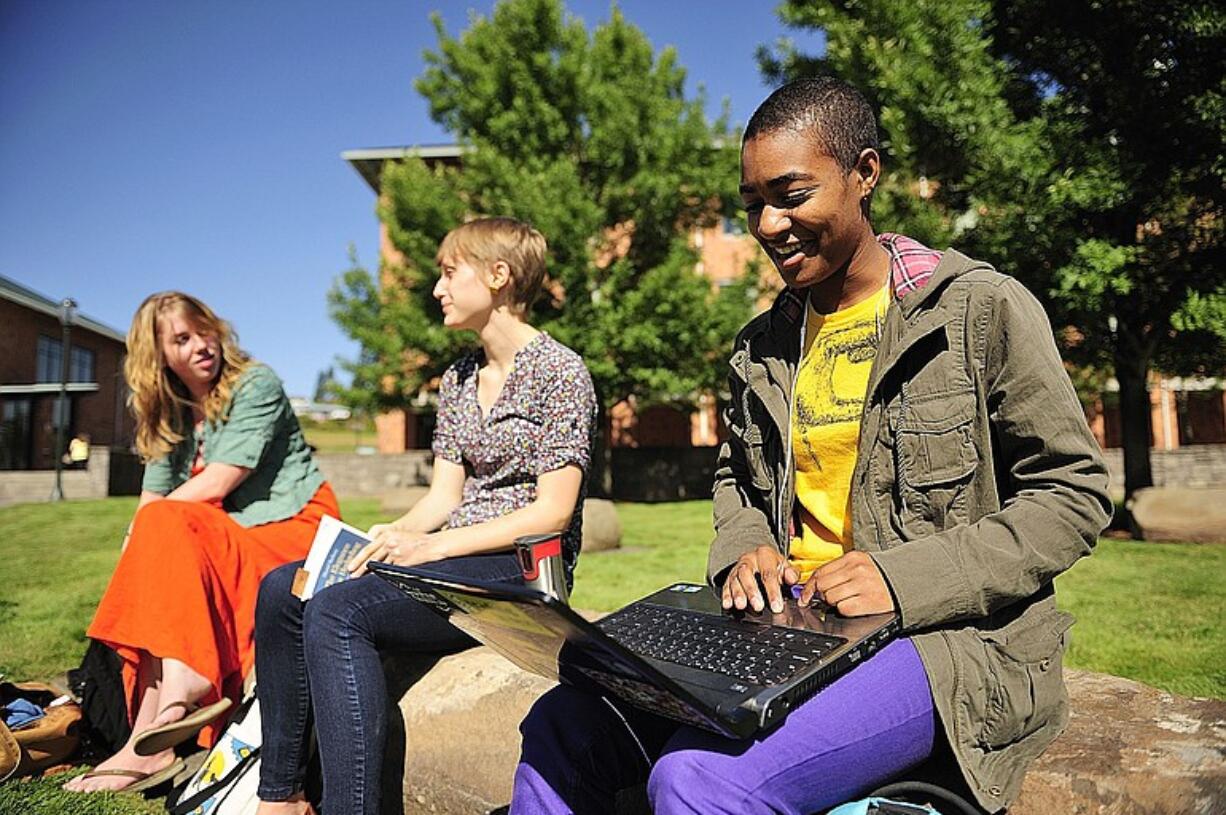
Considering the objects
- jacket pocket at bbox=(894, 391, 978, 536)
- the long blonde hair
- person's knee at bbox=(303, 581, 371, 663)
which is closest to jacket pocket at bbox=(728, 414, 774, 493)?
jacket pocket at bbox=(894, 391, 978, 536)

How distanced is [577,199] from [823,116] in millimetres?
17357

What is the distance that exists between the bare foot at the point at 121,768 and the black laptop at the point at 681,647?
A: 1.93 metres

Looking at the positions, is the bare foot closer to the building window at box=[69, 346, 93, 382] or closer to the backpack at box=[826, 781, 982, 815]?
the backpack at box=[826, 781, 982, 815]

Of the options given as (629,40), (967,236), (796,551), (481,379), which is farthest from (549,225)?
(796,551)

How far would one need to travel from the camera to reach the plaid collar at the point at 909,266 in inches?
74.7

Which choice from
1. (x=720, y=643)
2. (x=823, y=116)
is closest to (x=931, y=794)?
(x=720, y=643)

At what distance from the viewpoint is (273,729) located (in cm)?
263

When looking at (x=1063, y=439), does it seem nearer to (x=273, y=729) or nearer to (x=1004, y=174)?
(x=273, y=729)

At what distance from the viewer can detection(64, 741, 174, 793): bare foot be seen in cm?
303

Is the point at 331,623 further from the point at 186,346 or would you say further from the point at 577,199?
the point at 577,199

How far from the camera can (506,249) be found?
10.2 ft

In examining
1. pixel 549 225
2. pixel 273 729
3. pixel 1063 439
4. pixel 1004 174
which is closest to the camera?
pixel 1063 439

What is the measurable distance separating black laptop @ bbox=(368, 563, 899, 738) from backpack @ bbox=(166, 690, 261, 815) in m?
1.33

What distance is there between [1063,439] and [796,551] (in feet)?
2.18
